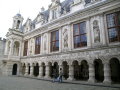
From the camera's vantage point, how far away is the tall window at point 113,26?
1467 centimetres

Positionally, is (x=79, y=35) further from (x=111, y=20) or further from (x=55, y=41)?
(x=55, y=41)

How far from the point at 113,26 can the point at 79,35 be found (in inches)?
202

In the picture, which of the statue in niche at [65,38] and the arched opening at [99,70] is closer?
the arched opening at [99,70]

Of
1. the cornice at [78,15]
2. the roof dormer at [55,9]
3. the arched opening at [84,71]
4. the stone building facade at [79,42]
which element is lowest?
the arched opening at [84,71]

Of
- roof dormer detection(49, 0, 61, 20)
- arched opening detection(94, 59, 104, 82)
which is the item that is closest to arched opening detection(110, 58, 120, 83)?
arched opening detection(94, 59, 104, 82)

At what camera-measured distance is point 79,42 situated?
59.7 ft

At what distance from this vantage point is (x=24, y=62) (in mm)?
28656

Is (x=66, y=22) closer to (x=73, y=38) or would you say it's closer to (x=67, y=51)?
(x=73, y=38)

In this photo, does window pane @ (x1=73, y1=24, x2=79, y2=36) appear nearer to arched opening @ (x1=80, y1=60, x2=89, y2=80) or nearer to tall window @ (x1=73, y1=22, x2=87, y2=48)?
tall window @ (x1=73, y1=22, x2=87, y2=48)

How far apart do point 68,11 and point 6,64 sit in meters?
19.3

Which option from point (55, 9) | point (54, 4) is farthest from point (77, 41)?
point (54, 4)

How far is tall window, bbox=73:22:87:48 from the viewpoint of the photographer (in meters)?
17.8

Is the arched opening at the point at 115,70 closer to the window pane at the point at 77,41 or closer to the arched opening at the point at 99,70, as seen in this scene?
the arched opening at the point at 99,70

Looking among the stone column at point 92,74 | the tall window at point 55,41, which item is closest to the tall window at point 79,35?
the stone column at point 92,74
